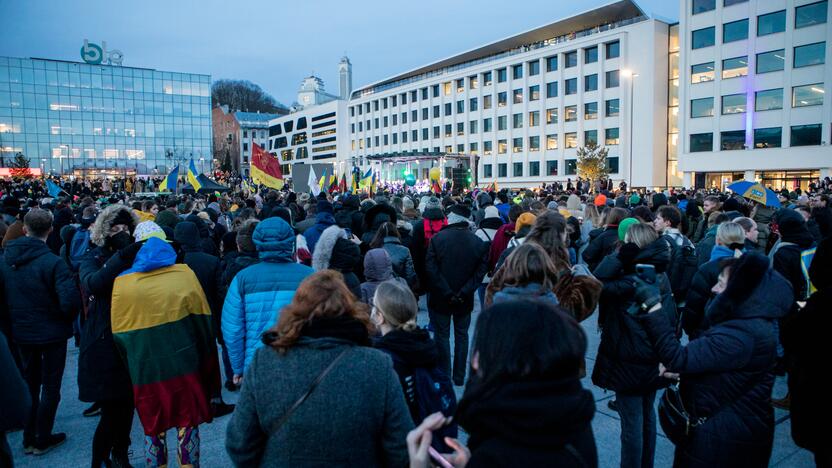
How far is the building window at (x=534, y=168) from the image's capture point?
61.3 metres

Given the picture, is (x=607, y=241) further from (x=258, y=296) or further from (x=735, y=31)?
(x=735, y=31)

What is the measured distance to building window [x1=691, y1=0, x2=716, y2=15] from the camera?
44.6m

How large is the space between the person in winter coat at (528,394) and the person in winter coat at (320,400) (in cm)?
57

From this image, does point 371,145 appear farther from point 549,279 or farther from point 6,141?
point 549,279

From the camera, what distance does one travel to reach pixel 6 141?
65438 millimetres

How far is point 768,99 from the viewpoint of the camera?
4203 centimetres

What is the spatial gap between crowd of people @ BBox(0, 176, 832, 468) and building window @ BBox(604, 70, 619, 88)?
52.4m

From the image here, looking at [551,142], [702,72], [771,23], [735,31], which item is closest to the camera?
[771,23]

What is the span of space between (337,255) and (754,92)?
157 feet

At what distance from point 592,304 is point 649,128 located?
174ft

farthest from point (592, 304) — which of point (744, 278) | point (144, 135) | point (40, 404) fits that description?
point (144, 135)

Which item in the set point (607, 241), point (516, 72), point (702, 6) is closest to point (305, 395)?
point (607, 241)

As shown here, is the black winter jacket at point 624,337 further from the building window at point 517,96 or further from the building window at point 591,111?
the building window at point 517,96

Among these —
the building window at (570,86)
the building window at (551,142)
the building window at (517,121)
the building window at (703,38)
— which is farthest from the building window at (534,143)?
the building window at (703,38)
